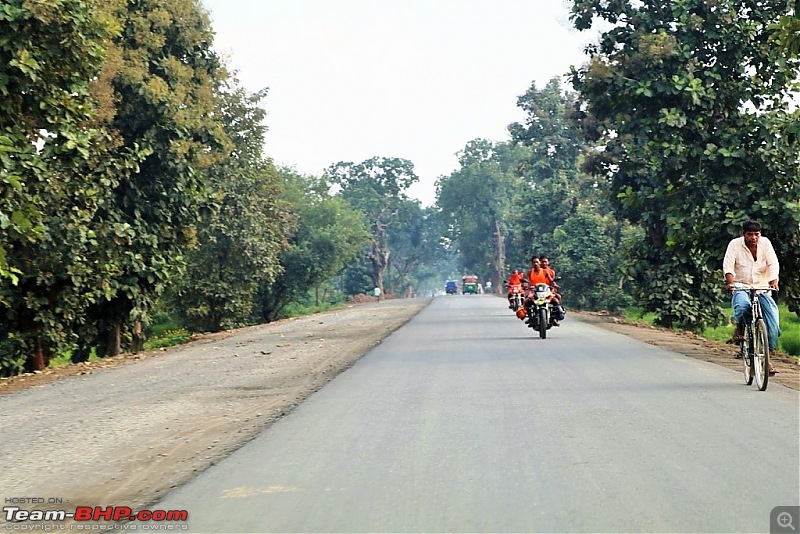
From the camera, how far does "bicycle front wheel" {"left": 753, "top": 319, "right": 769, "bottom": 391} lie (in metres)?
11.3

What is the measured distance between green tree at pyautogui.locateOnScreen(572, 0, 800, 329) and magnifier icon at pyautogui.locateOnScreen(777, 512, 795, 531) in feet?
35.5

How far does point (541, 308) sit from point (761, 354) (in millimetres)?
9745

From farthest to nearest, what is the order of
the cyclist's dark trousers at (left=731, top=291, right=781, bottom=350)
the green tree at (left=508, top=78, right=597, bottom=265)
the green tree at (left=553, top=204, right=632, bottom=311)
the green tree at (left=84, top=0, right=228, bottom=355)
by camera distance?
the green tree at (left=508, top=78, right=597, bottom=265) → the green tree at (left=553, top=204, right=632, bottom=311) → the green tree at (left=84, top=0, right=228, bottom=355) → the cyclist's dark trousers at (left=731, top=291, right=781, bottom=350)

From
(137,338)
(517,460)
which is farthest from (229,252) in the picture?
(517,460)

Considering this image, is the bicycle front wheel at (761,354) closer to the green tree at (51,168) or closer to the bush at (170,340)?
the green tree at (51,168)

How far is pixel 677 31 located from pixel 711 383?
12323 millimetres

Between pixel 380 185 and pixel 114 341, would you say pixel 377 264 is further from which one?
pixel 114 341

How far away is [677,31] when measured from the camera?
22.5 metres

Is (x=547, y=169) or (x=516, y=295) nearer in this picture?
(x=516, y=295)

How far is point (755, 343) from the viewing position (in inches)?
455

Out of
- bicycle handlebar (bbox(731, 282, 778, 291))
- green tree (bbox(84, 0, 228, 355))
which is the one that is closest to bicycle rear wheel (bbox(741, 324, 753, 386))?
bicycle handlebar (bbox(731, 282, 778, 291))

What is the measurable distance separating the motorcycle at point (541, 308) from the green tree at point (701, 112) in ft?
8.17

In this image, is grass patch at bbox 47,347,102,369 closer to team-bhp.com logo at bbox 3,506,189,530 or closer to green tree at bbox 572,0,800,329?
green tree at bbox 572,0,800,329

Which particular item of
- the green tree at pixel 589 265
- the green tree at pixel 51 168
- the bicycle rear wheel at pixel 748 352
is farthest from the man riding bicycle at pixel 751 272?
the green tree at pixel 589 265
